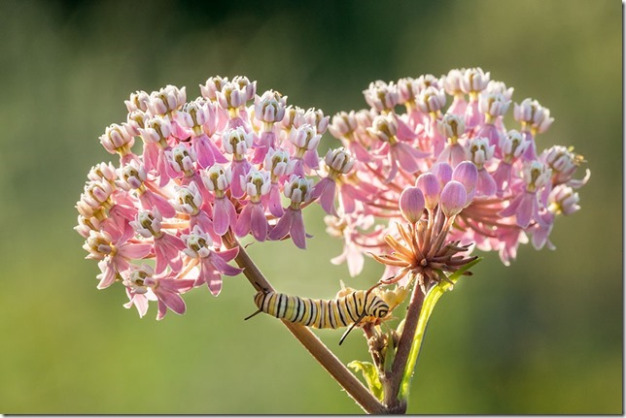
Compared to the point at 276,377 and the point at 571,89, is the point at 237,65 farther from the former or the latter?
the point at 276,377

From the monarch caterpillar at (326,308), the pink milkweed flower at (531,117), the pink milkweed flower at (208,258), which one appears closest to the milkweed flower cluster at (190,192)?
the pink milkweed flower at (208,258)

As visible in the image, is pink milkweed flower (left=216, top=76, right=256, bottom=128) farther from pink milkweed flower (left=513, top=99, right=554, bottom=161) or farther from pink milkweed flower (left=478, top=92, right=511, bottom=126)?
pink milkweed flower (left=513, top=99, right=554, bottom=161)

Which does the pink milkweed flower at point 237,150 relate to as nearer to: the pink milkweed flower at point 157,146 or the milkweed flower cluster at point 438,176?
the pink milkweed flower at point 157,146

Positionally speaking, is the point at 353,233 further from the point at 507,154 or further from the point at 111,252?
the point at 111,252

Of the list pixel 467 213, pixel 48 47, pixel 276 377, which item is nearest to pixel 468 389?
pixel 276 377

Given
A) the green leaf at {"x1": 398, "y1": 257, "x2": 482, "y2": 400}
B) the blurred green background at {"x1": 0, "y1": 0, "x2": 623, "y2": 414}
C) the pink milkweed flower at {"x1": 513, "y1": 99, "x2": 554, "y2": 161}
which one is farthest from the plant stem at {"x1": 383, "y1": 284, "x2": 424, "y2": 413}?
the blurred green background at {"x1": 0, "y1": 0, "x2": 623, "y2": 414}
